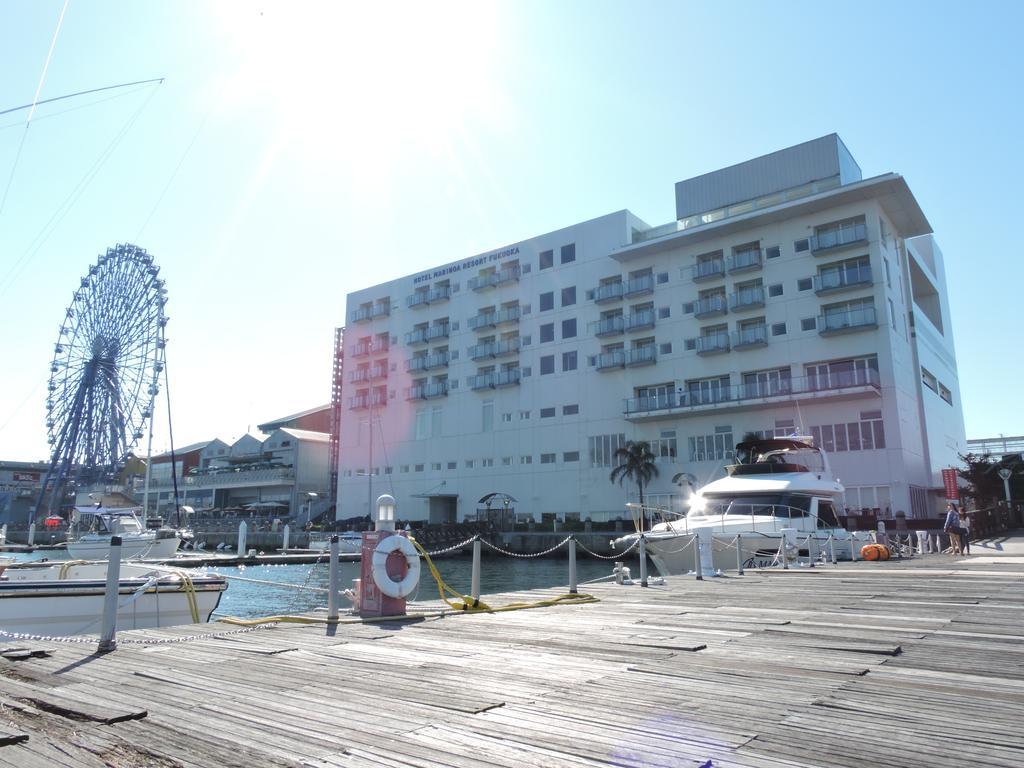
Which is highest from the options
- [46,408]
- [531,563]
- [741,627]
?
[46,408]

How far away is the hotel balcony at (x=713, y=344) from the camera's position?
4709 centimetres

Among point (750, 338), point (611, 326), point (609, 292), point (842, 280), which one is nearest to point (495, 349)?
point (611, 326)

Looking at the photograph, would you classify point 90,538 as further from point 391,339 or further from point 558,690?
point 558,690

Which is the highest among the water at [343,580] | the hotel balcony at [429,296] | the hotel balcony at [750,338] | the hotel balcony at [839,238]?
the hotel balcony at [429,296]

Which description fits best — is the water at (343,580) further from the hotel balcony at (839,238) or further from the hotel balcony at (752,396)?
the hotel balcony at (839,238)

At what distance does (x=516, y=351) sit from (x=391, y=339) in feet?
52.3

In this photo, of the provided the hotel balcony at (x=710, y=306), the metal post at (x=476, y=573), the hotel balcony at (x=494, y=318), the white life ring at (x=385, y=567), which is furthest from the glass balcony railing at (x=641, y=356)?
the white life ring at (x=385, y=567)

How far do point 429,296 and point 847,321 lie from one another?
36.7m

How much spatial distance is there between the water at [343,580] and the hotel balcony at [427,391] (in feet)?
59.9

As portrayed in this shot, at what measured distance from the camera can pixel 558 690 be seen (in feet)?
15.4

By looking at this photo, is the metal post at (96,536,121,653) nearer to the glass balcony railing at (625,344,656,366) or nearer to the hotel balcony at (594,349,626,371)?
the glass balcony railing at (625,344,656,366)

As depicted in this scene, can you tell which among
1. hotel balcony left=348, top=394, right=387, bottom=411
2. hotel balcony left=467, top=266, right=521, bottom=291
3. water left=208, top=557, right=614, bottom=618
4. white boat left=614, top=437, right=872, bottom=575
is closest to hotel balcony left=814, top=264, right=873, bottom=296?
white boat left=614, top=437, right=872, bottom=575

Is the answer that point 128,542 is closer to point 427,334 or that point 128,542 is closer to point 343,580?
point 343,580

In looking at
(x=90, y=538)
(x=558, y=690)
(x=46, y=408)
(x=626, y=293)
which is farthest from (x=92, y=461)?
(x=558, y=690)
